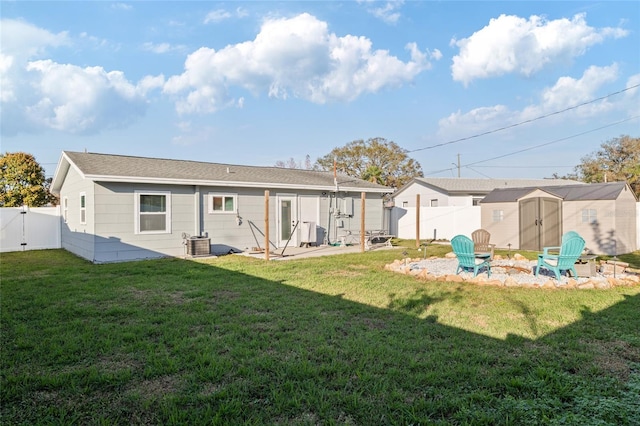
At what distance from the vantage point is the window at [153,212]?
432 inches

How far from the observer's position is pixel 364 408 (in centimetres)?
260

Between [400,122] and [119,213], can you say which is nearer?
[119,213]

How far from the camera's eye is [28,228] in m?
13.9

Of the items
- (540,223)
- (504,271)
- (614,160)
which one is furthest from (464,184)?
(504,271)

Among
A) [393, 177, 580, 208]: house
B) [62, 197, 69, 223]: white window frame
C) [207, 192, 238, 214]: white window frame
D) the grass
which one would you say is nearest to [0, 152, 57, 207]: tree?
[62, 197, 69, 223]: white window frame

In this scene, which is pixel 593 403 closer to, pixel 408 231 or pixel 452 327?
pixel 452 327

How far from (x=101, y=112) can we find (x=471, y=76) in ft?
60.4

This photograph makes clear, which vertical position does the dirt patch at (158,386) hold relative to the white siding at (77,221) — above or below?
below

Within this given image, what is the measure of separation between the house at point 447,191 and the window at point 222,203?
1494 centimetres

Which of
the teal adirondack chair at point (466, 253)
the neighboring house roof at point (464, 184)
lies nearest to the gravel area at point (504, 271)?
the teal adirondack chair at point (466, 253)

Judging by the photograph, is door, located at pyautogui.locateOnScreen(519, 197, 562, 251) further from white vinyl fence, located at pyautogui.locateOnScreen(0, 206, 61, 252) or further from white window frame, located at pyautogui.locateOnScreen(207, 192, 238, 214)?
white vinyl fence, located at pyautogui.locateOnScreen(0, 206, 61, 252)

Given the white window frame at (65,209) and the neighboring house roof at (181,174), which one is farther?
the white window frame at (65,209)

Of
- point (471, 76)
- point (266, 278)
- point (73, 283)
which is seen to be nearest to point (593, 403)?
point (266, 278)

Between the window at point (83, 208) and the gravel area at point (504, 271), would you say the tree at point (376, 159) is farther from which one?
the window at point (83, 208)
